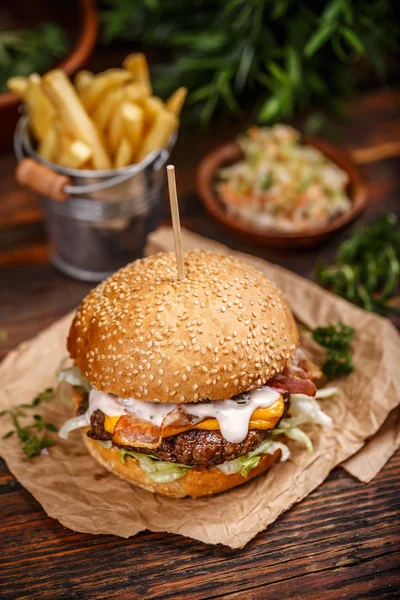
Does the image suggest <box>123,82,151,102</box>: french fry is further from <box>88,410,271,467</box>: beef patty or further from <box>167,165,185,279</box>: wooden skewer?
<box>88,410,271,467</box>: beef patty

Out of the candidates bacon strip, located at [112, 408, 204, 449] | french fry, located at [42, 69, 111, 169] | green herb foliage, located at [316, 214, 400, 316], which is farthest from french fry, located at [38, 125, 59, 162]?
bacon strip, located at [112, 408, 204, 449]

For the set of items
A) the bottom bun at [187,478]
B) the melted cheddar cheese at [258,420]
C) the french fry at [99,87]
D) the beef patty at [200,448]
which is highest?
the french fry at [99,87]

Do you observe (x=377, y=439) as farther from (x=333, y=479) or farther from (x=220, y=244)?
(x=220, y=244)

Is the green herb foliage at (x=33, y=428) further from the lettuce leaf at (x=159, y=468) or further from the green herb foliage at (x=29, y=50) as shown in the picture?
the green herb foliage at (x=29, y=50)

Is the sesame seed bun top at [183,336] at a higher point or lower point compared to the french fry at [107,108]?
lower

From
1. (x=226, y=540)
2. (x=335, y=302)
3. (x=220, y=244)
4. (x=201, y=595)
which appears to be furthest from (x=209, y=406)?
(x=220, y=244)

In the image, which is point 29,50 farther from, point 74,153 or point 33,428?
point 33,428

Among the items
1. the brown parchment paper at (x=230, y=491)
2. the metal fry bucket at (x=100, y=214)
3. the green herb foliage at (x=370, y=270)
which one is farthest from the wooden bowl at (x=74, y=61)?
the green herb foliage at (x=370, y=270)
